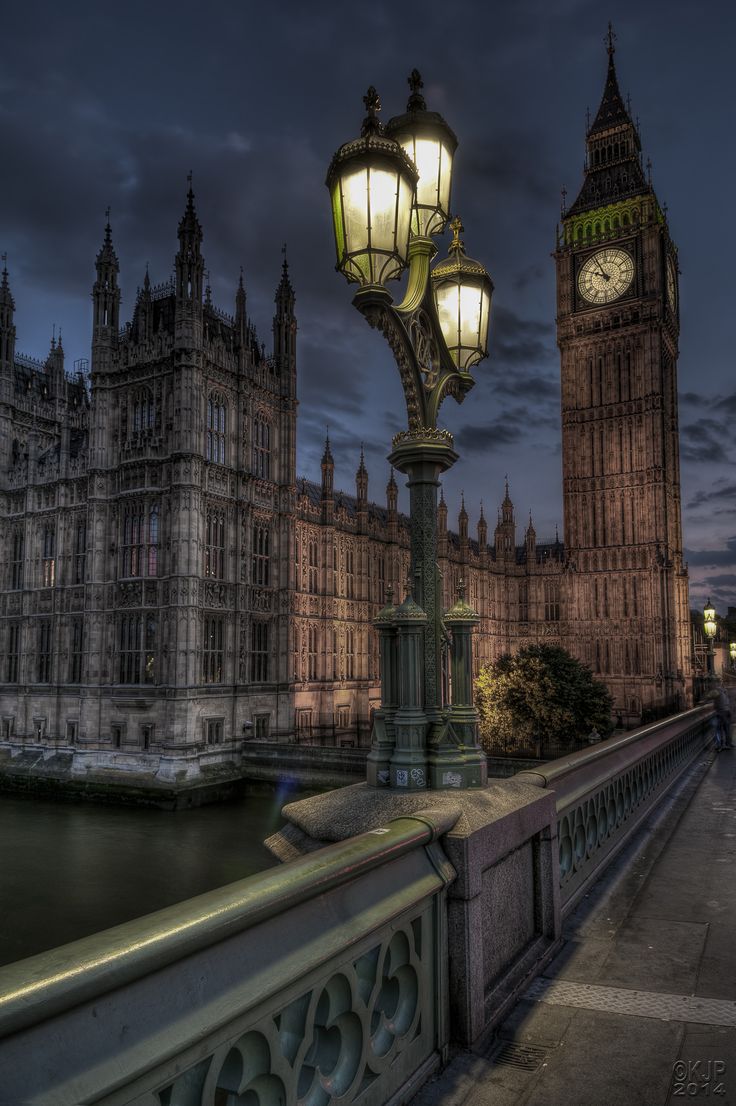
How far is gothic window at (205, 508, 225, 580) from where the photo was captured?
119 feet

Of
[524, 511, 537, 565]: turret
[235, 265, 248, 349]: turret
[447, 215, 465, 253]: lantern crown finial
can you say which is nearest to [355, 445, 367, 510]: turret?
[235, 265, 248, 349]: turret

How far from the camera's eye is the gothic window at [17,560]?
1686 inches

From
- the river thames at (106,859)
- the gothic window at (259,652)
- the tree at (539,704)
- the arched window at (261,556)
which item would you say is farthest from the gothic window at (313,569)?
the river thames at (106,859)

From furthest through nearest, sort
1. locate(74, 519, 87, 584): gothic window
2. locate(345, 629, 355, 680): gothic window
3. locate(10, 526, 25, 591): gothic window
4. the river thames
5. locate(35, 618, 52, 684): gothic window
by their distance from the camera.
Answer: locate(345, 629, 355, 680): gothic window → locate(10, 526, 25, 591): gothic window → locate(35, 618, 52, 684): gothic window → locate(74, 519, 87, 584): gothic window → the river thames

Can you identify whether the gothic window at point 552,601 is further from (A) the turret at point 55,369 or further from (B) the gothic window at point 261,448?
(A) the turret at point 55,369

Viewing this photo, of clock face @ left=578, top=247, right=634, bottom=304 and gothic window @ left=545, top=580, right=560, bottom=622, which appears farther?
gothic window @ left=545, top=580, right=560, bottom=622

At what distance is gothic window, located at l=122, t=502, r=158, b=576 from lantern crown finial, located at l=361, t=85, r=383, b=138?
1246 inches

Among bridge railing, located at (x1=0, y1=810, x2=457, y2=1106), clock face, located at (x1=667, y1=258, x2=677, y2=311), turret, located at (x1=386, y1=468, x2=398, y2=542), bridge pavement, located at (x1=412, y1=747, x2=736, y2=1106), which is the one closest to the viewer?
bridge railing, located at (x1=0, y1=810, x2=457, y2=1106)

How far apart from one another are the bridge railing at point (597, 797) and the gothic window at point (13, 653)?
125ft

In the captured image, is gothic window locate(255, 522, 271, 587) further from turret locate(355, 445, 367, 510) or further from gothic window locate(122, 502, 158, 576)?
turret locate(355, 445, 367, 510)

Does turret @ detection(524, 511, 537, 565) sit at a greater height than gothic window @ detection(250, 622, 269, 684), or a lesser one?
greater

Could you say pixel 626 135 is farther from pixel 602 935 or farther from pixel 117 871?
pixel 602 935

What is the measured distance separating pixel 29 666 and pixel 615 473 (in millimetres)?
49809

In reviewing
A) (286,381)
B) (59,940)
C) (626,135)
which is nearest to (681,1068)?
(59,940)
